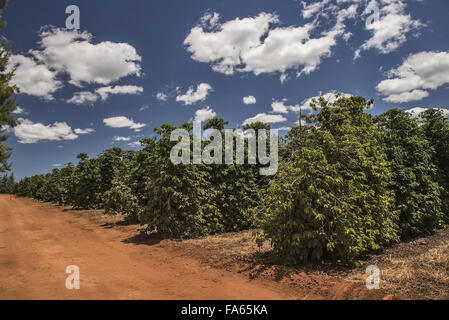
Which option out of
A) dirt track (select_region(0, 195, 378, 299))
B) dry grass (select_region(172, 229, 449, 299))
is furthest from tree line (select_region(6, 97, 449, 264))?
dirt track (select_region(0, 195, 378, 299))

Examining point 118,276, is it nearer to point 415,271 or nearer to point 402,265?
point 415,271

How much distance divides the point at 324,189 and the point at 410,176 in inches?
224

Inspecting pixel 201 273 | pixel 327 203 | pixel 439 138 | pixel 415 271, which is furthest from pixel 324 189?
pixel 439 138

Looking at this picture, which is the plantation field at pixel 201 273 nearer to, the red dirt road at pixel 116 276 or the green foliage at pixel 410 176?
the red dirt road at pixel 116 276

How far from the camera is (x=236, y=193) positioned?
44.6 feet

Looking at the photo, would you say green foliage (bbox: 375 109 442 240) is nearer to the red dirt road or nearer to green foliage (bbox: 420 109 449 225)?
green foliage (bbox: 420 109 449 225)

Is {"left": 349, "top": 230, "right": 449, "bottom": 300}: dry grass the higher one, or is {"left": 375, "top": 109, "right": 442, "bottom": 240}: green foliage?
{"left": 375, "top": 109, "right": 442, "bottom": 240}: green foliage

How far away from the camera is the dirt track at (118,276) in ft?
17.2

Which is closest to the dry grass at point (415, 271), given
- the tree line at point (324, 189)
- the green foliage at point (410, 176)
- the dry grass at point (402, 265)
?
the dry grass at point (402, 265)

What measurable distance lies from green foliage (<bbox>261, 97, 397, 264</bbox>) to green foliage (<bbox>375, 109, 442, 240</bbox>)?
10.5 feet

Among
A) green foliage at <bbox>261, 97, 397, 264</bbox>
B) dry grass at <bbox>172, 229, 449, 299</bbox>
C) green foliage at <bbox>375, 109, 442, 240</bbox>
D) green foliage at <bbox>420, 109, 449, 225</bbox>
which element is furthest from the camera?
green foliage at <bbox>420, 109, 449, 225</bbox>

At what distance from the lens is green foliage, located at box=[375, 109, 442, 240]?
10.1m

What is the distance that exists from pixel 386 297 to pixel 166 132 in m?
9.14

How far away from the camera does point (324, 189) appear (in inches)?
265
